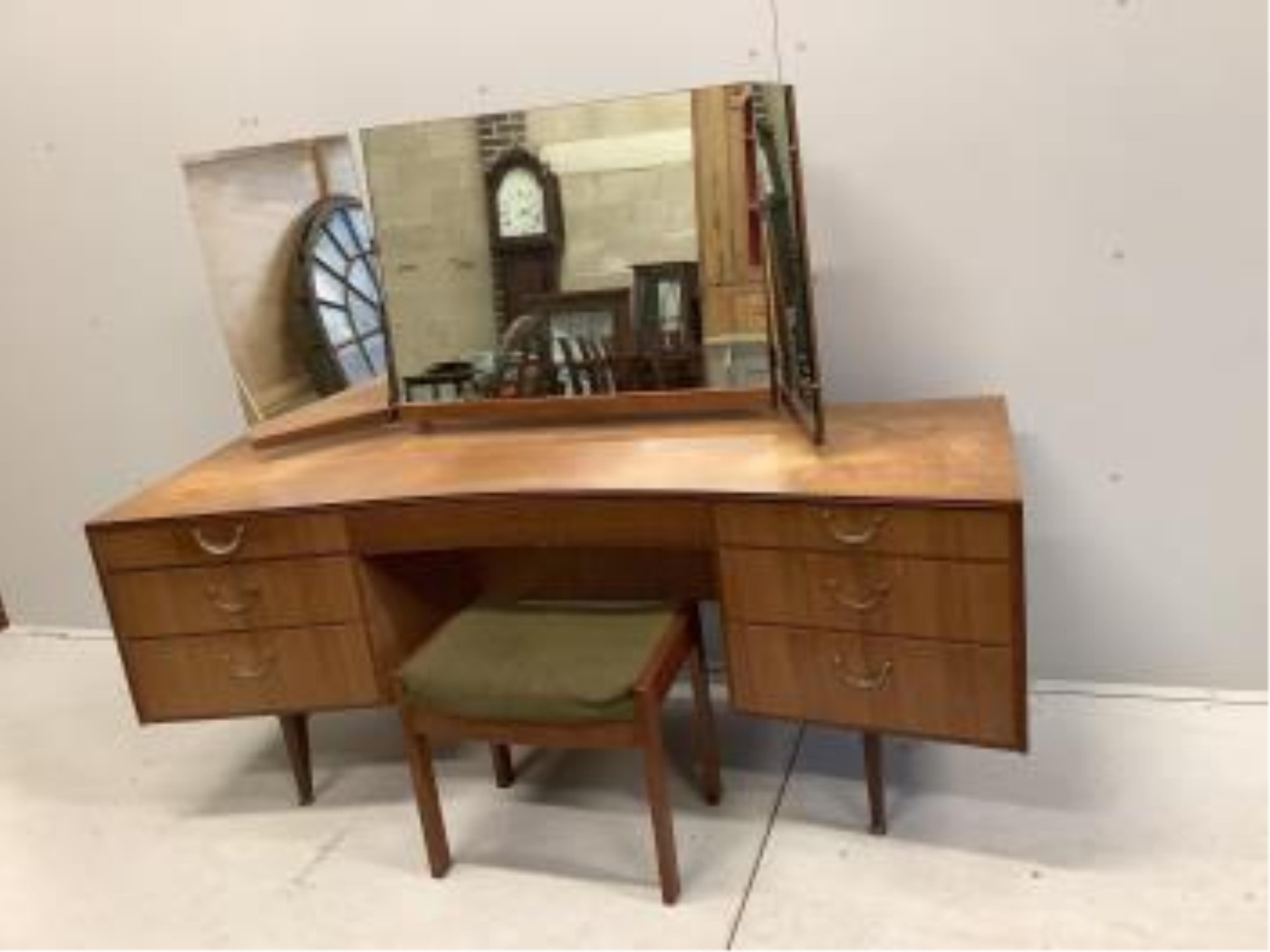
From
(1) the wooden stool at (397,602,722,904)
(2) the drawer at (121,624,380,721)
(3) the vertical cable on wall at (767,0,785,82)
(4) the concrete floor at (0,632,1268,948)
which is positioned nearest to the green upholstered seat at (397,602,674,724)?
(1) the wooden stool at (397,602,722,904)

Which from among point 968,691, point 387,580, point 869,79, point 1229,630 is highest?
point 869,79

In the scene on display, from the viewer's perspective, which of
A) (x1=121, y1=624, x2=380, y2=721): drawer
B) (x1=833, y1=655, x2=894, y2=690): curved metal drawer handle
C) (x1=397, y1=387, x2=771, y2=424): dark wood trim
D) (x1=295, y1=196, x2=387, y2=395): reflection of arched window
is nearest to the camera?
(x1=833, y1=655, x2=894, y2=690): curved metal drawer handle

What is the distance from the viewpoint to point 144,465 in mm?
2924

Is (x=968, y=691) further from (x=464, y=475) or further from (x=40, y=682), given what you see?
(x=40, y=682)

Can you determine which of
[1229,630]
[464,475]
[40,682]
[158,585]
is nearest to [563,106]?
[464,475]

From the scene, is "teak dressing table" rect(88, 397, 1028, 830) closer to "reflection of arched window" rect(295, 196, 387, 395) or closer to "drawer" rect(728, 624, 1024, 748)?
"drawer" rect(728, 624, 1024, 748)

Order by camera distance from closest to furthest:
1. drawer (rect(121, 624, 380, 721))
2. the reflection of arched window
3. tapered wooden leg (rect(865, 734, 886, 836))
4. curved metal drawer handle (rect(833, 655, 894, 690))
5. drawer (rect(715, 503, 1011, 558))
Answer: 1. drawer (rect(715, 503, 1011, 558))
2. curved metal drawer handle (rect(833, 655, 894, 690))
3. tapered wooden leg (rect(865, 734, 886, 836))
4. drawer (rect(121, 624, 380, 721))
5. the reflection of arched window

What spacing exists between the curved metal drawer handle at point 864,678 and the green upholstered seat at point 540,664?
30 cm

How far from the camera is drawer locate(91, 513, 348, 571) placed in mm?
1958

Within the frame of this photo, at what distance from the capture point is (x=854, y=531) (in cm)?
170

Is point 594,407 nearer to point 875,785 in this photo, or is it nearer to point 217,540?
point 217,540

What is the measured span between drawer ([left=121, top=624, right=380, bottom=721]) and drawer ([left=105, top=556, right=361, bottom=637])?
2cm

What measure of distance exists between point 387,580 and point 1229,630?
1595mm

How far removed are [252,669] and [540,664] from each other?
0.59 m
